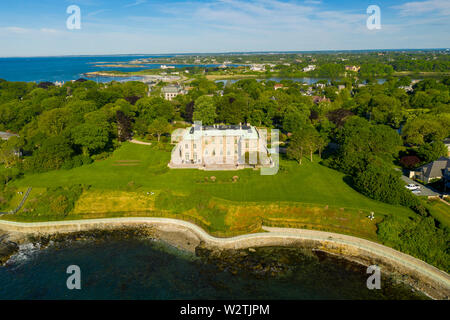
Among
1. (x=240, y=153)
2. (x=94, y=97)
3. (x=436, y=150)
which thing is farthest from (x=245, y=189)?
(x=94, y=97)

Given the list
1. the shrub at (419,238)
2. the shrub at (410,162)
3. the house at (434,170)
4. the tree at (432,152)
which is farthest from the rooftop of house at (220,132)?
the tree at (432,152)

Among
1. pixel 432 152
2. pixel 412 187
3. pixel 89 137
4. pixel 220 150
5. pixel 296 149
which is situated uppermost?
pixel 89 137

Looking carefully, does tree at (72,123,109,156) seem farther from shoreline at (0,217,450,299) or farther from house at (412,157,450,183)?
house at (412,157,450,183)

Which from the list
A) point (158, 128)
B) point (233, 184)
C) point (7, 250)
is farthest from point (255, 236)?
point (158, 128)

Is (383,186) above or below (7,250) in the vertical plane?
above

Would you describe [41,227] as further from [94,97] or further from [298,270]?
[94,97]

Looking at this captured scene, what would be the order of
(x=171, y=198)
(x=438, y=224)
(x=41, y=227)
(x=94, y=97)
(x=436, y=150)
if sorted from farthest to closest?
1. (x=94, y=97)
2. (x=436, y=150)
3. (x=171, y=198)
4. (x=41, y=227)
5. (x=438, y=224)

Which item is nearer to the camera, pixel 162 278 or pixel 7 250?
pixel 162 278

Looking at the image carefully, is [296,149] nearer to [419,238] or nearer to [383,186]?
[383,186]
